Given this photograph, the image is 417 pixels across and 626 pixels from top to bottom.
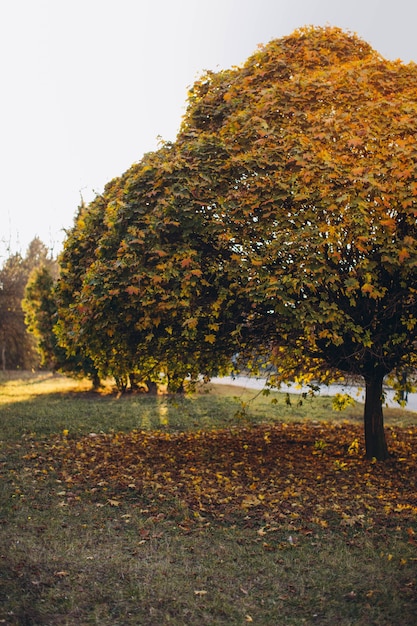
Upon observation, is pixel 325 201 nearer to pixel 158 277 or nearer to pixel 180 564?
pixel 158 277

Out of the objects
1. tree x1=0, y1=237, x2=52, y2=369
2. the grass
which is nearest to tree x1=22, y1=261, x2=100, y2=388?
tree x1=0, y1=237, x2=52, y2=369

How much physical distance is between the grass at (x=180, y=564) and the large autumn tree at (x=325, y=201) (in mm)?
2416

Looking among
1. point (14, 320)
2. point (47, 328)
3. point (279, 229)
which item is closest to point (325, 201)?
point (279, 229)

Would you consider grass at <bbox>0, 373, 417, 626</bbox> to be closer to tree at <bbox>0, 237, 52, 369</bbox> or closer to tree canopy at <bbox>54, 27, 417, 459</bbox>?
tree canopy at <bbox>54, 27, 417, 459</bbox>

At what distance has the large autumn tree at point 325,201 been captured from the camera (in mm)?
8180

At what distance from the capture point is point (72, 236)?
37.2ft

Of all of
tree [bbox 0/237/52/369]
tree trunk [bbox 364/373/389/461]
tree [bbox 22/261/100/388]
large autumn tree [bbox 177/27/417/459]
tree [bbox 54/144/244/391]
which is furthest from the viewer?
tree [bbox 0/237/52/369]

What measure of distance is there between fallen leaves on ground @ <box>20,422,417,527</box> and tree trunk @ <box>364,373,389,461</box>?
21cm

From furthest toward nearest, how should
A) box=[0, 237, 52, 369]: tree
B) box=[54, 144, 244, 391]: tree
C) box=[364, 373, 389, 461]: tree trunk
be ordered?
box=[0, 237, 52, 369]: tree < box=[364, 373, 389, 461]: tree trunk < box=[54, 144, 244, 391]: tree

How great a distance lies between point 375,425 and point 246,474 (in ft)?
8.26

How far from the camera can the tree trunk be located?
10.3 metres

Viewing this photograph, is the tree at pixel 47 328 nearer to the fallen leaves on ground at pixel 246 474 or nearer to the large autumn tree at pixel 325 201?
the fallen leaves on ground at pixel 246 474

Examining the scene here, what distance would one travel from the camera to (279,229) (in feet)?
27.9

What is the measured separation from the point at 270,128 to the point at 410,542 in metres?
5.89
